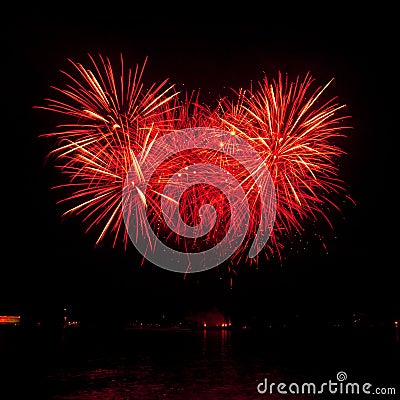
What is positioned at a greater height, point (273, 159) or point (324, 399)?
point (273, 159)

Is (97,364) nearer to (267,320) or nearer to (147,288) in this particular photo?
(147,288)

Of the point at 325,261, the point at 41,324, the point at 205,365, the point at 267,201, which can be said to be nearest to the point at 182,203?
the point at 267,201

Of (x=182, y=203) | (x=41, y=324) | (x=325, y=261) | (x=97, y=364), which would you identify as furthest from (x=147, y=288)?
(x=182, y=203)

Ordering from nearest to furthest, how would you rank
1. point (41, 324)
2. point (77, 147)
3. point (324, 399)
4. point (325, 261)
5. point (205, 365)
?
point (324, 399), point (77, 147), point (205, 365), point (325, 261), point (41, 324)

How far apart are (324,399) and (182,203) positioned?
848 centimetres

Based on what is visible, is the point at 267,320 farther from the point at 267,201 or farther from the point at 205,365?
the point at 267,201

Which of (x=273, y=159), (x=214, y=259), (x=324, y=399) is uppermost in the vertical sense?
(x=273, y=159)

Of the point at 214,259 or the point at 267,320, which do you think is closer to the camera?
the point at 214,259

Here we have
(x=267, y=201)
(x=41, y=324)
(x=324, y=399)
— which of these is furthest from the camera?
(x=41, y=324)

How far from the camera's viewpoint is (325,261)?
79000 millimetres

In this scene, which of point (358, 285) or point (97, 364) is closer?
point (97, 364)

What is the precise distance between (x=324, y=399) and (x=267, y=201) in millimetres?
7364

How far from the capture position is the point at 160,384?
872 inches

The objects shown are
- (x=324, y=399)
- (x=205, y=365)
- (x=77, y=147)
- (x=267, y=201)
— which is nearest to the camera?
(x=324, y=399)
